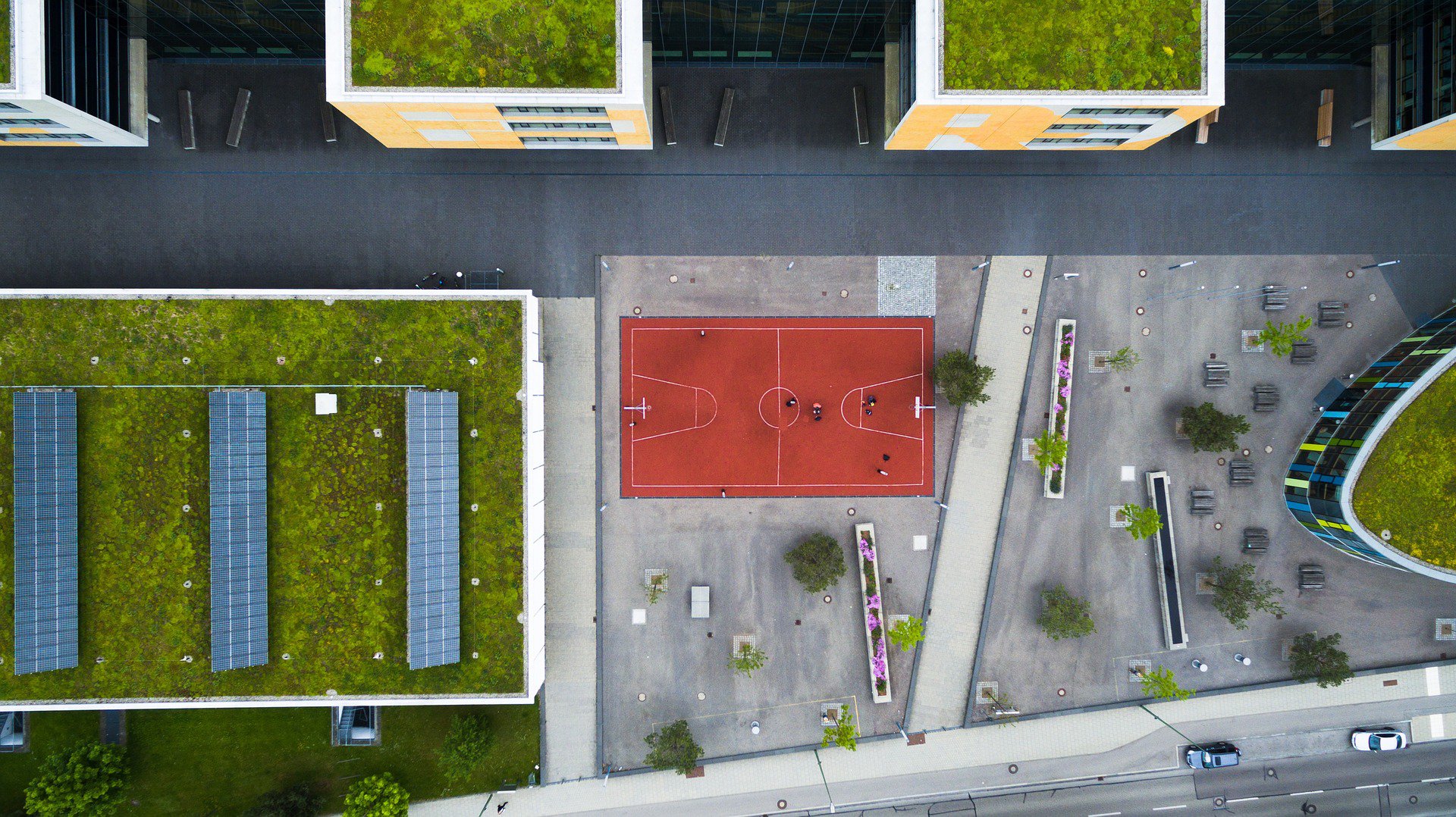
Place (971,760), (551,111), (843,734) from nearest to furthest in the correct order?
1. (551,111)
2. (843,734)
3. (971,760)

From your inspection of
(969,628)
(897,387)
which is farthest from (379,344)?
(969,628)

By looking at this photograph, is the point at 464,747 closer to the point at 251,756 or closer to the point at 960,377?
the point at 251,756

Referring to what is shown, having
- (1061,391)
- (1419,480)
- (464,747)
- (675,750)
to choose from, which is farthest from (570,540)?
(1419,480)

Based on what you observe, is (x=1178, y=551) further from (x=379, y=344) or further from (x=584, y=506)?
(x=379, y=344)

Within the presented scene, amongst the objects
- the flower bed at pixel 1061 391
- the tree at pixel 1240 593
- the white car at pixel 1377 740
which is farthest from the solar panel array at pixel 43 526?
the white car at pixel 1377 740

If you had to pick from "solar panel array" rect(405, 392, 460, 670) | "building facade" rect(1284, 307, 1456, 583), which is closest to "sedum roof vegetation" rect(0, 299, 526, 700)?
"solar panel array" rect(405, 392, 460, 670)

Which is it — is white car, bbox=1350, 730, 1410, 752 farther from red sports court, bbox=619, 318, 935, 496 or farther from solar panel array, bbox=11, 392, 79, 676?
solar panel array, bbox=11, 392, 79, 676
